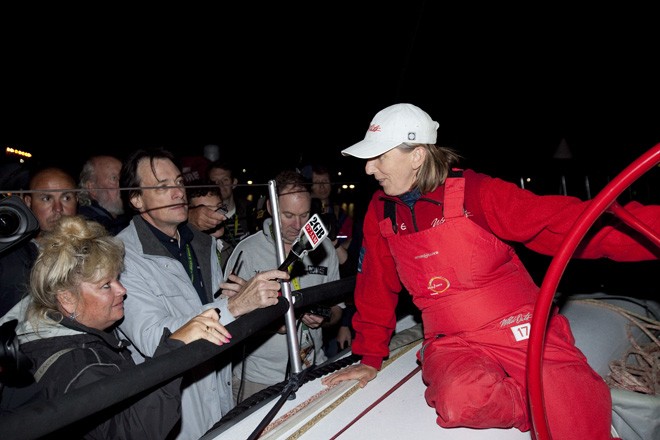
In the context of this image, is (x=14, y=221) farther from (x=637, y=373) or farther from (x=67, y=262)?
(x=637, y=373)

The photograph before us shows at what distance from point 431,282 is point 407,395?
53 cm

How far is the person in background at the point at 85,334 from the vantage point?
1.57m

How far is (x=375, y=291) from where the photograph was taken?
243 cm

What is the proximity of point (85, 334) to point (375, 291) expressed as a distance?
1.32 metres

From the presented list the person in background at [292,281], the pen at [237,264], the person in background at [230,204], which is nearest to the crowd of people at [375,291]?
the pen at [237,264]

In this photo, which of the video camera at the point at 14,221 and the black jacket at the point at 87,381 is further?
the video camera at the point at 14,221

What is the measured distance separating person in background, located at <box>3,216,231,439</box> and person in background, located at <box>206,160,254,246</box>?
247 centimetres

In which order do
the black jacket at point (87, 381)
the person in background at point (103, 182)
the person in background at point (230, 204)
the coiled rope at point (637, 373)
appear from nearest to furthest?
the black jacket at point (87, 381) → the coiled rope at point (637, 373) → the person in background at point (103, 182) → the person in background at point (230, 204)

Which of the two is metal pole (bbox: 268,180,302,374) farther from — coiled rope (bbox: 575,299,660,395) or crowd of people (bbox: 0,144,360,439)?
coiled rope (bbox: 575,299,660,395)

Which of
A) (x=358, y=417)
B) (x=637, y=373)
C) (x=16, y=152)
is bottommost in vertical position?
(x=637, y=373)

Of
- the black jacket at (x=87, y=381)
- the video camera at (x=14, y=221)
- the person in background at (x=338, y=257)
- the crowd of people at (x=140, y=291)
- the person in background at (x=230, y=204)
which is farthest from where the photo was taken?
the person in background at (x=230, y=204)

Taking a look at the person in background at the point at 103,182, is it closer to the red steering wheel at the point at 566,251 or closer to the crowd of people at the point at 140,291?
the crowd of people at the point at 140,291

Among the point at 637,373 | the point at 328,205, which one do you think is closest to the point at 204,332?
the point at 637,373

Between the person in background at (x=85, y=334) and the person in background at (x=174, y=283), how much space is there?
140 millimetres
